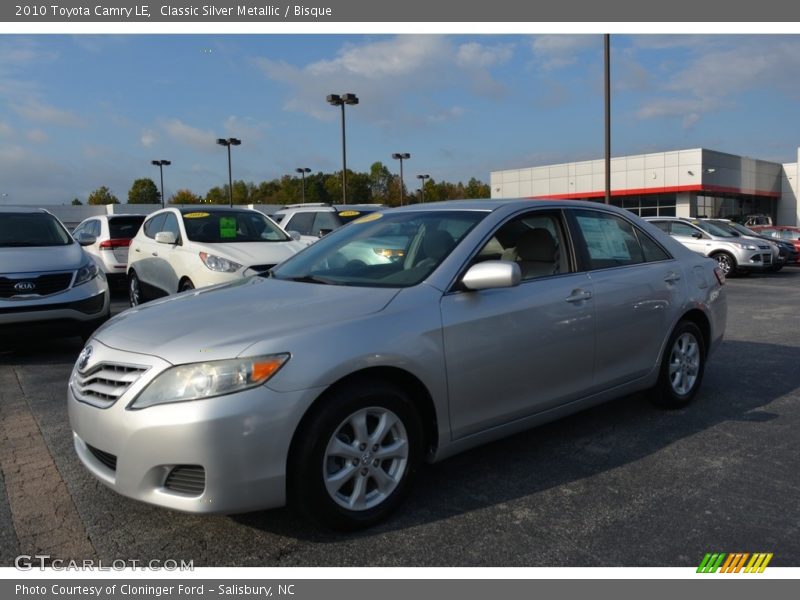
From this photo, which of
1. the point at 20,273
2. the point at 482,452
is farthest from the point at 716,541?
the point at 20,273

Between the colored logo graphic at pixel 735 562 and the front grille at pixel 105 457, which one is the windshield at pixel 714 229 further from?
the front grille at pixel 105 457

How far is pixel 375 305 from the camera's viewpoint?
3305mm

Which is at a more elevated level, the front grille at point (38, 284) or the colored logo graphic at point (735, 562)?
the front grille at point (38, 284)

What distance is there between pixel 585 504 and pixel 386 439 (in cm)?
110

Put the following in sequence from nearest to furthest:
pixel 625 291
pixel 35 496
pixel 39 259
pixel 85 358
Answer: pixel 85 358
pixel 35 496
pixel 625 291
pixel 39 259

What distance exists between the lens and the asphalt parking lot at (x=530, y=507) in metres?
2.99

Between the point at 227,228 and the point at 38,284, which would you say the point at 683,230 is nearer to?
the point at 227,228

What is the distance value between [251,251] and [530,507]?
19.6 ft

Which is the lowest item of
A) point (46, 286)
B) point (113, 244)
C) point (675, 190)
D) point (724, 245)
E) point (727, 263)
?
point (727, 263)

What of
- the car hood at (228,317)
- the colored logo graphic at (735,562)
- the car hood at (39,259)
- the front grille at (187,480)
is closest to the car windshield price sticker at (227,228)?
the car hood at (39,259)

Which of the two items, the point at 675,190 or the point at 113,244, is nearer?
the point at 113,244

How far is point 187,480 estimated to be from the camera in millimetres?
2861

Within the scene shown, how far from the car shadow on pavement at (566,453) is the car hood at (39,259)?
4890 millimetres

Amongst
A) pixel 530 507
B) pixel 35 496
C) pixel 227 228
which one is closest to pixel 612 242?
pixel 530 507
